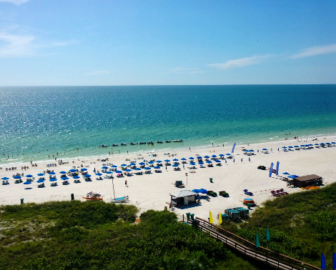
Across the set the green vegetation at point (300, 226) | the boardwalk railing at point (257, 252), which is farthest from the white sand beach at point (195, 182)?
the boardwalk railing at point (257, 252)

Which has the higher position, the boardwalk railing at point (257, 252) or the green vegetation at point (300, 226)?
the boardwalk railing at point (257, 252)

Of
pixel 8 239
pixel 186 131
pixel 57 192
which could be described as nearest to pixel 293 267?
pixel 8 239

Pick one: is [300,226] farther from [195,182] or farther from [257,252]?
[195,182]

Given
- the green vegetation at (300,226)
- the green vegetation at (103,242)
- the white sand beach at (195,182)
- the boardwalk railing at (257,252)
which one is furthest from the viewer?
the white sand beach at (195,182)

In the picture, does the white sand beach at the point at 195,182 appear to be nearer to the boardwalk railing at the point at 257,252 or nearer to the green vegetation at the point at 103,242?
the green vegetation at the point at 103,242

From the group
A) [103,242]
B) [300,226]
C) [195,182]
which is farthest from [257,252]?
[195,182]

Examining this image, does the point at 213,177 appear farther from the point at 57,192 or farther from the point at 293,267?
the point at 293,267
